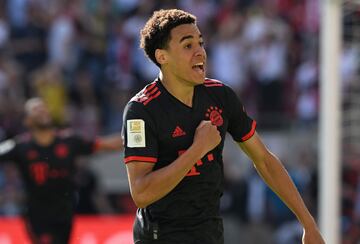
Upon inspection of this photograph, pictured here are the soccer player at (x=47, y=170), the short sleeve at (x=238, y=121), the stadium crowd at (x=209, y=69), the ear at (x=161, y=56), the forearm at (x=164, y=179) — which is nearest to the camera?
the forearm at (x=164, y=179)

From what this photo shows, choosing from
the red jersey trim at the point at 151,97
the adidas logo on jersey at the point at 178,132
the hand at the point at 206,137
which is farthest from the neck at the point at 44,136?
the hand at the point at 206,137

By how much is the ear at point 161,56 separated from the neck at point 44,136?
5.01 m

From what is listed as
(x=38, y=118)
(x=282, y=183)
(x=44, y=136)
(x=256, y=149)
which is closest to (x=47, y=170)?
(x=44, y=136)

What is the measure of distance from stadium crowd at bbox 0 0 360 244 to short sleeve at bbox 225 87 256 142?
831 centimetres

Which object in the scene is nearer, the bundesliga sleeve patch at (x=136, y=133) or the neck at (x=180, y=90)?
the bundesliga sleeve patch at (x=136, y=133)

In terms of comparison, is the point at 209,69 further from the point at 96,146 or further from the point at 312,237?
the point at 312,237

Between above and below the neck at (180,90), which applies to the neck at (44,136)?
below

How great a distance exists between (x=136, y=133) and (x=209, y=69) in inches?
386

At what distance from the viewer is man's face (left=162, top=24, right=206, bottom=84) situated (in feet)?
17.3

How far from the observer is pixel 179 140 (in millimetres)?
5305

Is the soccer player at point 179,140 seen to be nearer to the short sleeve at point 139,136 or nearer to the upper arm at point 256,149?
the short sleeve at point 139,136

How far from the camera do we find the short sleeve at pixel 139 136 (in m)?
5.16

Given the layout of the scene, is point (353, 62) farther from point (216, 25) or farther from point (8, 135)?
point (8, 135)

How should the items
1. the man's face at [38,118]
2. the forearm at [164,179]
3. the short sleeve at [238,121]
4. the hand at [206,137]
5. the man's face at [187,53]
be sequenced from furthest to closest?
the man's face at [38,118] < the short sleeve at [238,121] < the man's face at [187,53] < the hand at [206,137] < the forearm at [164,179]
